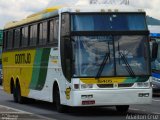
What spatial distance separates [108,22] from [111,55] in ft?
3.43

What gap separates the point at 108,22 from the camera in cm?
1848

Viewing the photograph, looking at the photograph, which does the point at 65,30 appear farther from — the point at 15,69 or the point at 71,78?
the point at 15,69

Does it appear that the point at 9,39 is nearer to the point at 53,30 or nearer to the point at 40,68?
the point at 40,68

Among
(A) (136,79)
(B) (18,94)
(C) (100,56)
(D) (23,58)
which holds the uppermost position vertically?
(D) (23,58)

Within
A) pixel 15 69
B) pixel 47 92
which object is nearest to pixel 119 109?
pixel 47 92

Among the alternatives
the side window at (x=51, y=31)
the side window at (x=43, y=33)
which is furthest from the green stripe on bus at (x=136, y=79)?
the side window at (x=43, y=33)

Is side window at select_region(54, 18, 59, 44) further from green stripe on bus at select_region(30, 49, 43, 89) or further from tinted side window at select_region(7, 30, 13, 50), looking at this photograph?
tinted side window at select_region(7, 30, 13, 50)

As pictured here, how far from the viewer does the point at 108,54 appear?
1805 centimetres

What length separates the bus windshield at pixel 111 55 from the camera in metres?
17.9

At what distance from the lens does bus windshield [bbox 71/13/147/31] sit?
59.8 feet

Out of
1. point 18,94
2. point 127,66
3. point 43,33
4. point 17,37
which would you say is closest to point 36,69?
point 43,33

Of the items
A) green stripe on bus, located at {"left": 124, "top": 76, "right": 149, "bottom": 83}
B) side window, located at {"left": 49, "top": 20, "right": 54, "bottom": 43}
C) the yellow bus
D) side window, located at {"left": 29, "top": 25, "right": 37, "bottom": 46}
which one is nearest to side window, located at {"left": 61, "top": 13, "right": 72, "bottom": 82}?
the yellow bus

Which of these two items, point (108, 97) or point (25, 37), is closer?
point (108, 97)

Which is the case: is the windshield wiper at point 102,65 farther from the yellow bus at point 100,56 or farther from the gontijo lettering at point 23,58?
the gontijo lettering at point 23,58
